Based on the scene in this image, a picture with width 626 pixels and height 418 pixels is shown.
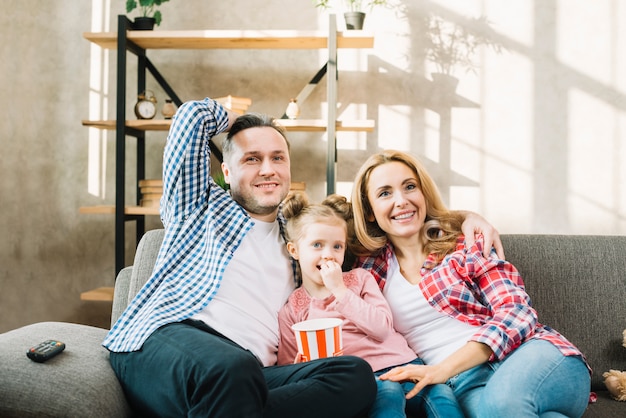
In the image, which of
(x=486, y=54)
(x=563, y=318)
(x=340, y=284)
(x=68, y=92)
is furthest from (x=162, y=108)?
(x=563, y=318)

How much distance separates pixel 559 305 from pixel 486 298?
1.02 feet

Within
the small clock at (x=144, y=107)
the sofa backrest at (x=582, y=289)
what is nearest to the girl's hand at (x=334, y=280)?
the sofa backrest at (x=582, y=289)

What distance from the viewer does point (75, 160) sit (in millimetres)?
3244

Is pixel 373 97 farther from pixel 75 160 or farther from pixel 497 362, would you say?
pixel 497 362

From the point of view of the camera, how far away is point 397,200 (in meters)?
1.61

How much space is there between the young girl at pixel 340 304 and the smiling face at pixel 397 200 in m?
0.12

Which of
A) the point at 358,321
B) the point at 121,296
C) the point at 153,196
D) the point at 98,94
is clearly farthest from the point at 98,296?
the point at 358,321

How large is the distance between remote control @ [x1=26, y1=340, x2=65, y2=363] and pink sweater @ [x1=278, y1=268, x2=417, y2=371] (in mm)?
568

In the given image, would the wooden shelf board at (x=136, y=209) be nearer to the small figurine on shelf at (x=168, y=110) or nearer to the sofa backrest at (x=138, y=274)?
the small figurine on shelf at (x=168, y=110)

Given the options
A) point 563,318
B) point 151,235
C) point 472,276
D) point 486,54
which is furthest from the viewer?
point 486,54

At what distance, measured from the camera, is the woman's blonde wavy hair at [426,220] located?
1.66 m

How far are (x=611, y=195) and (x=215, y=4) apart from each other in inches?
99.4

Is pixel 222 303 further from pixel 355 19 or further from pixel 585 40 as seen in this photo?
pixel 585 40

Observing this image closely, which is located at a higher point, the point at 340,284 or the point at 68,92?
the point at 68,92
